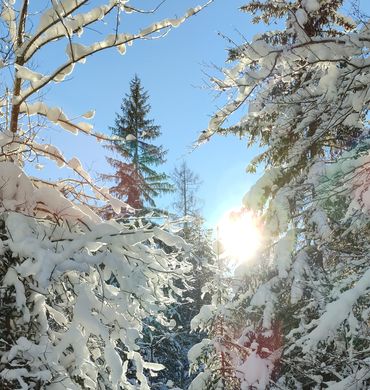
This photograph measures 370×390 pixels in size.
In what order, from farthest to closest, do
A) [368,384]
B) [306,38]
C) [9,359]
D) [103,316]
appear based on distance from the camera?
[368,384], [306,38], [103,316], [9,359]

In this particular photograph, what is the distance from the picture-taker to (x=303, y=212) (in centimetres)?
540

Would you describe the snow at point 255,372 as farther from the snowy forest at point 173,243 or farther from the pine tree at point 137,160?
the pine tree at point 137,160

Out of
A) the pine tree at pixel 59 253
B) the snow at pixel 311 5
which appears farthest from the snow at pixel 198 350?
the snow at pixel 311 5

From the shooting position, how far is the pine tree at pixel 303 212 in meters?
4.03

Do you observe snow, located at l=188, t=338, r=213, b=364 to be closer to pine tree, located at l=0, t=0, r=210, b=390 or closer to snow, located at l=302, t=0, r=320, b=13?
pine tree, located at l=0, t=0, r=210, b=390

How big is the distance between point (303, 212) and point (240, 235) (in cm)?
203

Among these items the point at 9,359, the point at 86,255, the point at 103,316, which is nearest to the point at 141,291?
the point at 103,316

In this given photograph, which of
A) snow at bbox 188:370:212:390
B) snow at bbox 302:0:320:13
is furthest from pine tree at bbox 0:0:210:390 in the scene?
snow at bbox 188:370:212:390

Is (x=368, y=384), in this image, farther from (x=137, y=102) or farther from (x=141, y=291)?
(x=137, y=102)

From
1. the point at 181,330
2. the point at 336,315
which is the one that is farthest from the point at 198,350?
the point at 181,330

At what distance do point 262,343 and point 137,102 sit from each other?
18.9 meters

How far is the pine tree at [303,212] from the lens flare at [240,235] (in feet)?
0.56

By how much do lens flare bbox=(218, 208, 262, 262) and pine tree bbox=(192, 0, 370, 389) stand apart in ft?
0.56

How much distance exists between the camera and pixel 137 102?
23516mm
